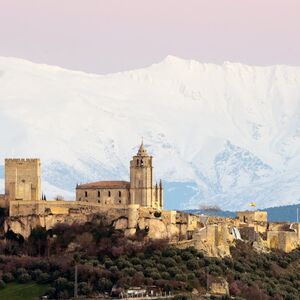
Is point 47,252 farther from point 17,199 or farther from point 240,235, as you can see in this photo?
point 240,235

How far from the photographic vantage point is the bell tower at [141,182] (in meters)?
138

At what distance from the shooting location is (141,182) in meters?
139

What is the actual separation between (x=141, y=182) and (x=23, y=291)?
2435 cm

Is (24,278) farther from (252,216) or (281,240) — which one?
(252,216)

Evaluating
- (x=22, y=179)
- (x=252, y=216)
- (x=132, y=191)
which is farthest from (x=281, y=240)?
(x=22, y=179)

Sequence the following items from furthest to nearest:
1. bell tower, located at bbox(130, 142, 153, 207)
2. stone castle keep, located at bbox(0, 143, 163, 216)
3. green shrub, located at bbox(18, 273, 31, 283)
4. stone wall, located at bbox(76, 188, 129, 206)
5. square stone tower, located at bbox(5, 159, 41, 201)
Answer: stone wall, located at bbox(76, 188, 129, 206) < bell tower, located at bbox(130, 142, 153, 207) < square stone tower, located at bbox(5, 159, 41, 201) < stone castle keep, located at bbox(0, 143, 163, 216) < green shrub, located at bbox(18, 273, 31, 283)

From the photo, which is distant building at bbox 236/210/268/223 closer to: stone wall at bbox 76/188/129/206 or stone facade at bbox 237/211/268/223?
stone facade at bbox 237/211/268/223

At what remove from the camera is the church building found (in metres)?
138

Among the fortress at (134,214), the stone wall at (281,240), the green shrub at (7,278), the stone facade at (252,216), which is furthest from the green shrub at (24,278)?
the stone facade at (252,216)

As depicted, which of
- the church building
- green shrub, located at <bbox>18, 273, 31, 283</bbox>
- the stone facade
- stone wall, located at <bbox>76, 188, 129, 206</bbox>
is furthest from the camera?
the stone facade

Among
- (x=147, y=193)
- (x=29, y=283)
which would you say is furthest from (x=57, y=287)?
(x=147, y=193)

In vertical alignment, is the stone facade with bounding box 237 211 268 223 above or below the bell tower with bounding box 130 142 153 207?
below

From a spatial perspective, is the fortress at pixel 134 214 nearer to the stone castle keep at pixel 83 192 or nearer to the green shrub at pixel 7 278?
the stone castle keep at pixel 83 192

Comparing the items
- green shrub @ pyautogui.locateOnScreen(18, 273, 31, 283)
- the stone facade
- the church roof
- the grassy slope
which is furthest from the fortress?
the grassy slope
